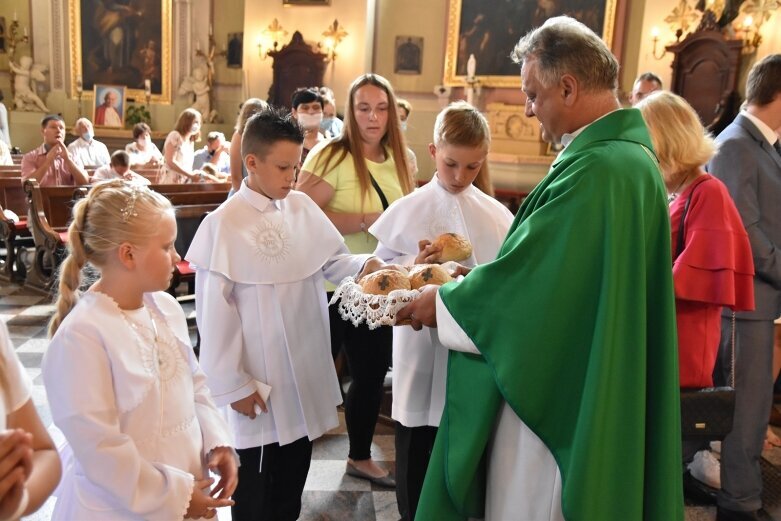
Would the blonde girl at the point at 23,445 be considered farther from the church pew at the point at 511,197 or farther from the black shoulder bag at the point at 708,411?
the church pew at the point at 511,197

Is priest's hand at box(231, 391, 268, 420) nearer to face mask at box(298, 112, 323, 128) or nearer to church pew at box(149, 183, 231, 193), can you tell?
face mask at box(298, 112, 323, 128)

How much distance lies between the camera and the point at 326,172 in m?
2.83

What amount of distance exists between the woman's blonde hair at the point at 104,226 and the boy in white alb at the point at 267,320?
1.56 ft

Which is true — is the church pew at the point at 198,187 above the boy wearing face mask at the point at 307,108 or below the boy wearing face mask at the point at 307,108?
below

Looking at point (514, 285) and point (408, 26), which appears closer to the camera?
point (514, 285)

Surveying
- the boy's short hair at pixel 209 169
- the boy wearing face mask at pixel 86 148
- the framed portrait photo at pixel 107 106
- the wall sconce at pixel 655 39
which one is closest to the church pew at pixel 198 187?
the boy's short hair at pixel 209 169

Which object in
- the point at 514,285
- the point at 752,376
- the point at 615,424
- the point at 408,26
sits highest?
the point at 408,26

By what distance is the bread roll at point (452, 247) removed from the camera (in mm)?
2141

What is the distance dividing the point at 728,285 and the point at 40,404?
12.1 ft

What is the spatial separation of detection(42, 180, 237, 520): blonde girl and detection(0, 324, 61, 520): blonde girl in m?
0.21

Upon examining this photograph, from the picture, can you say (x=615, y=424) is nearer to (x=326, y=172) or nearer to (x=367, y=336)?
(x=367, y=336)

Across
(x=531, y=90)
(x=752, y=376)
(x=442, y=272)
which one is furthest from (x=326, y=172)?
(x=752, y=376)

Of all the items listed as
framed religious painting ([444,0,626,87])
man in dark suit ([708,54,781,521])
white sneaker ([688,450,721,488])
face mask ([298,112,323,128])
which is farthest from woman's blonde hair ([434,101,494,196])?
framed religious painting ([444,0,626,87])

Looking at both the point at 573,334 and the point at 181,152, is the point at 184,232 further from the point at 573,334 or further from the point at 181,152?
the point at 573,334
